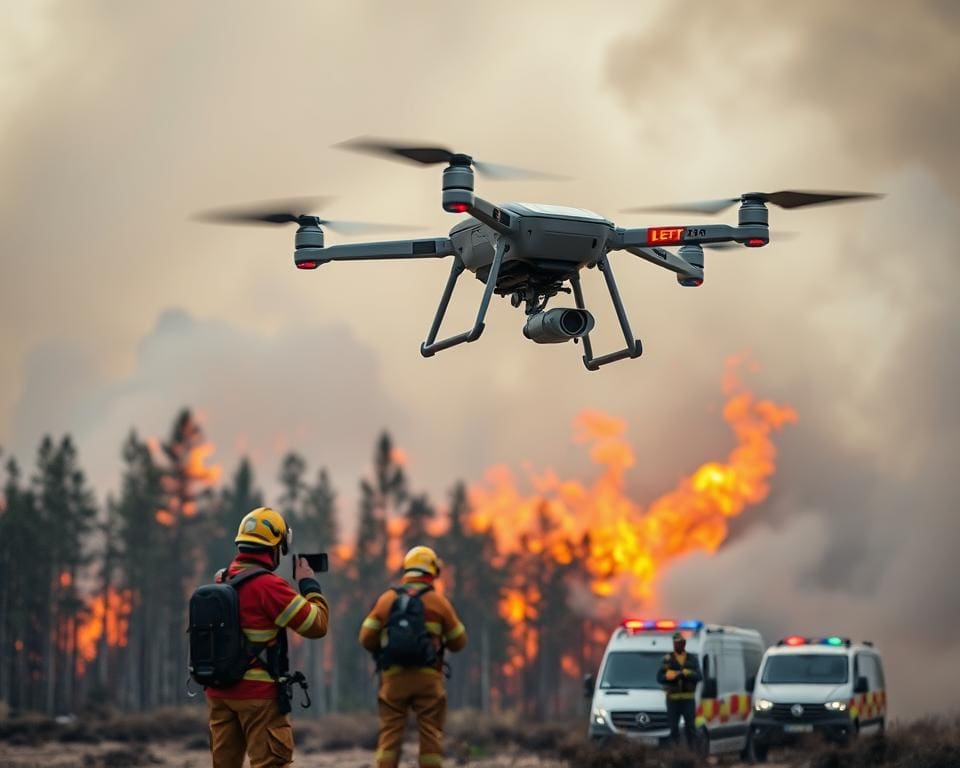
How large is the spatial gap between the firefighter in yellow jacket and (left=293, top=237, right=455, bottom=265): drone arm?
5026 millimetres

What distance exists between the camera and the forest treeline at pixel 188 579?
274ft

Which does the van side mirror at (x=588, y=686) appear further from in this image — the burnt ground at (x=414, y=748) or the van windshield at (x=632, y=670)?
the van windshield at (x=632, y=670)

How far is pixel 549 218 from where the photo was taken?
15.1 metres

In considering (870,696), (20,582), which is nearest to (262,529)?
(870,696)

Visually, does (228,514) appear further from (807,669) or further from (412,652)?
(412,652)

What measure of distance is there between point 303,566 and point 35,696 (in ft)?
269

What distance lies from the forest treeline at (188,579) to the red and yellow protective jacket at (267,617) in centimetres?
7307

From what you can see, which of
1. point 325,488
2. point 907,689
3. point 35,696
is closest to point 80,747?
point 907,689

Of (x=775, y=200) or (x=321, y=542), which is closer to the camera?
(x=775, y=200)

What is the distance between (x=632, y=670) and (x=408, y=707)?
1436 cm

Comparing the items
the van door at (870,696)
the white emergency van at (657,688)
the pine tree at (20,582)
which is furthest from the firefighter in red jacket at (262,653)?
the pine tree at (20,582)

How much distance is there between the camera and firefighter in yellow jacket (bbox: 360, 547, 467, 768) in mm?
12273

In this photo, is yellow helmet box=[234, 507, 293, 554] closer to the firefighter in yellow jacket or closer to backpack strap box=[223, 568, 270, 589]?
backpack strap box=[223, 568, 270, 589]

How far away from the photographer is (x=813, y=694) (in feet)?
91.0
